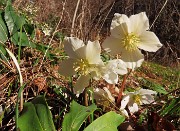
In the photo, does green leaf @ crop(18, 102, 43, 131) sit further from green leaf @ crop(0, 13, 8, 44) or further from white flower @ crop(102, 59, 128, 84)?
green leaf @ crop(0, 13, 8, 44)

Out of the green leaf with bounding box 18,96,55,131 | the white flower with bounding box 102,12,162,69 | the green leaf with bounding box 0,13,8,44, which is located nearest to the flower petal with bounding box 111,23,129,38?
the white flower with bounding box 102,12,162,69

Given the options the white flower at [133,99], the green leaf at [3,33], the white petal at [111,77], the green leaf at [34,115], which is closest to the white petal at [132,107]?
the white flower at [133,99]

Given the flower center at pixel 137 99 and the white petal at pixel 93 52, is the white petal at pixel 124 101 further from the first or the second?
the white petal at pixel 93 52

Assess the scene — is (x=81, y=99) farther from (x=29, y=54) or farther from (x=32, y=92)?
(x=29, y=54)

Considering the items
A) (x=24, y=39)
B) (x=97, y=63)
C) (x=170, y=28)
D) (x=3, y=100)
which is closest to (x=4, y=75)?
(x=3, y=100)

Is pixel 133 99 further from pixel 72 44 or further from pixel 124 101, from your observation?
pixel 72 44

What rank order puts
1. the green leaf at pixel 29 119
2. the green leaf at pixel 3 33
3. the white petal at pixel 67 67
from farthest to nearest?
the green leaf at pixel 3 33 → the white petal at pixel 67 67 → the green leaf at pixel 29 119

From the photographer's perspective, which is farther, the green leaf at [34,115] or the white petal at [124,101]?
the white petal at [124,101]
